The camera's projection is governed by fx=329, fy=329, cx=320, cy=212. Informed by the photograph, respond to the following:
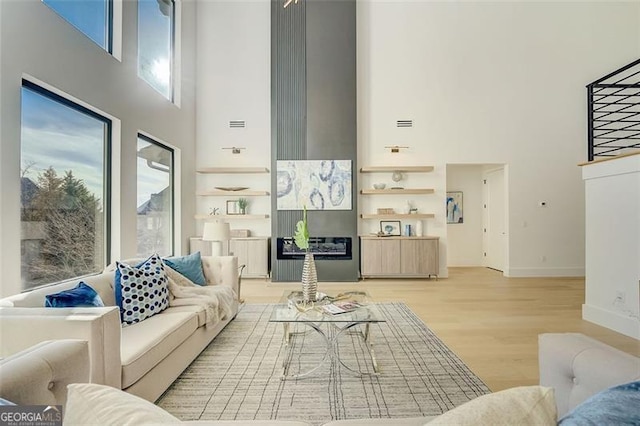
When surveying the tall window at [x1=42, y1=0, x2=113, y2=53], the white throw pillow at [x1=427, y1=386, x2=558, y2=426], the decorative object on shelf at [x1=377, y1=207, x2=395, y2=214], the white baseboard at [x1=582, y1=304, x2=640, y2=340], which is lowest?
the white baseboard at [x1=582, y1=304, x2=640, y2=340]

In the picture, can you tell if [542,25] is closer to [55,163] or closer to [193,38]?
[193,38]

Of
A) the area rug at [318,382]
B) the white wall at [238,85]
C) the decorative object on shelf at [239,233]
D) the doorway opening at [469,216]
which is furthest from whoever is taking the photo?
the doorway opening at [469,216]

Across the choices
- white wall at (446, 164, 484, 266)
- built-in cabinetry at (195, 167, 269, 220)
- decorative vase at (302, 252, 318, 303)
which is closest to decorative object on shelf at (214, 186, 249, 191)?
built-in cabinetry at (195, 167, 269, 220)

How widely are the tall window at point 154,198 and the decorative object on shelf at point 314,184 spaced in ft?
6.39

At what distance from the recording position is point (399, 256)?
20.3ft

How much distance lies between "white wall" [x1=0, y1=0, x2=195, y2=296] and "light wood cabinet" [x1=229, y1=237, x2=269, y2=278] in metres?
1.01

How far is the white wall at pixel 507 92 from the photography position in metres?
6.55

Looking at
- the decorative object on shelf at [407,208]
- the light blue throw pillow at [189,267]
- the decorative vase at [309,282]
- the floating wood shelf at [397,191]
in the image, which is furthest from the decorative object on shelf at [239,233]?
the decorative vase at [309,282]

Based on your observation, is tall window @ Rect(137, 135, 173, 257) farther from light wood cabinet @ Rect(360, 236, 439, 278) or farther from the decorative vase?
light wood cabinet @ Rect(360, 236, 439, 278)

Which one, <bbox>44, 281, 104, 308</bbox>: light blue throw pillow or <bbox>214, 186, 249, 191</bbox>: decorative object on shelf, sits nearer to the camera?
<bbox>44, 281, 104, 308</bbox>: light blue throw pillow

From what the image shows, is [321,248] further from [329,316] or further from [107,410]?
[107,410]

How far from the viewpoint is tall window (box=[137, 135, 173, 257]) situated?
15.7 ft

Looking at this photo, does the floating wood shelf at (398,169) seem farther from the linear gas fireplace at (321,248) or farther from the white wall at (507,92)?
the linear gas fireplace at (321,248)

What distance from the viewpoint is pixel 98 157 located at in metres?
3.82
